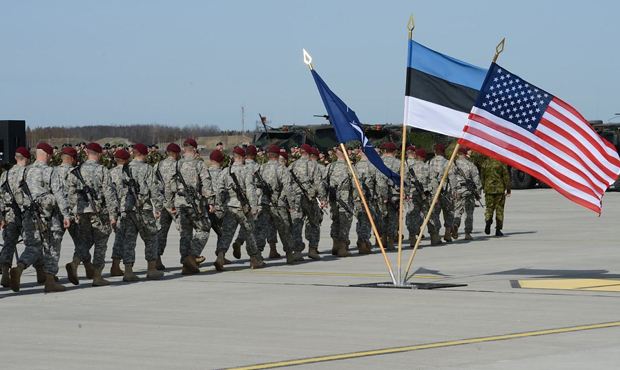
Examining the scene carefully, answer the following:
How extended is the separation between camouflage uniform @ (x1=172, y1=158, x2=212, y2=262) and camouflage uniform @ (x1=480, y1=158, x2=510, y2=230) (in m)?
8.41

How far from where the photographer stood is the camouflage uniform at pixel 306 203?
816 inches

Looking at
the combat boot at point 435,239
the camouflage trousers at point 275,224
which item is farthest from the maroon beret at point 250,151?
the combat boot at point 435,239

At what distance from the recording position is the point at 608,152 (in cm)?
1577

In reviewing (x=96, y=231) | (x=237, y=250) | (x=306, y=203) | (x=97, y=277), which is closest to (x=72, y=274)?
(x=97, y=277)

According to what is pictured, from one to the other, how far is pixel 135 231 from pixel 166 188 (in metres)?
1.40

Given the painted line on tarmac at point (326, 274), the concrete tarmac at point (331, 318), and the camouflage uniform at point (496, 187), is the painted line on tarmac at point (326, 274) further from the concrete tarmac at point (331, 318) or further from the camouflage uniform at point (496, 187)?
the camouflage uniform at point (496, 187)

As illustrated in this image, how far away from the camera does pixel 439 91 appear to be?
53.2 feet

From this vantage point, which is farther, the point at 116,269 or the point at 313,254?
the point at 313,254

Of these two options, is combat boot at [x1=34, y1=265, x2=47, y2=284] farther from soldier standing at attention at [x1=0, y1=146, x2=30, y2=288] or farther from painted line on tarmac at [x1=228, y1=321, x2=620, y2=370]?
painted line on tarmac at [x1=228, y1=321, x2=620, y2=370]

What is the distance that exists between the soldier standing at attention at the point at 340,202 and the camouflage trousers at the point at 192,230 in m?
3.28

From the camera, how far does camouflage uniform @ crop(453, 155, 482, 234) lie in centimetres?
2494

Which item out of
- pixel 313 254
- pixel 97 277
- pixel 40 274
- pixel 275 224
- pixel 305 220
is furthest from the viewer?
pixel 305 220

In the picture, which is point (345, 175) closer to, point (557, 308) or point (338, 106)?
point (338, 106)

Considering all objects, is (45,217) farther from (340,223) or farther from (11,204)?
(340,223)
